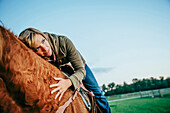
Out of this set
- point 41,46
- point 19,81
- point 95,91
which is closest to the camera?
point 19,81

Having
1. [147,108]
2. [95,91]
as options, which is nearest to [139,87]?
[147,108]

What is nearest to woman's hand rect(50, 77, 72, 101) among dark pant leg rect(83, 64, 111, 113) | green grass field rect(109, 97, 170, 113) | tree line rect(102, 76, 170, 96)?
dark pant leg rect(83, 64, 111, 113)

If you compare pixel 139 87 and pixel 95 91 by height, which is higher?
pixel 95 91

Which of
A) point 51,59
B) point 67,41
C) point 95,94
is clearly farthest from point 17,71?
point 95,94

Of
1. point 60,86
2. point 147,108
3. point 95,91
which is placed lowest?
point 147,108

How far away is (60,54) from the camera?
1.50 meters

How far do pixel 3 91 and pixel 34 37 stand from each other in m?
0.59

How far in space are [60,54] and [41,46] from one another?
391mm

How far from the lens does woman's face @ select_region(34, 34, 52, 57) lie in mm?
1087

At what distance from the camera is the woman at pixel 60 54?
1.03 metres

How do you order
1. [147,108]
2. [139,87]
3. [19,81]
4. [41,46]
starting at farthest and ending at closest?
1. [139,87]
2. [147,108]
3. [41,46]
4. [19,81]

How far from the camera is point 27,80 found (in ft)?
2.44

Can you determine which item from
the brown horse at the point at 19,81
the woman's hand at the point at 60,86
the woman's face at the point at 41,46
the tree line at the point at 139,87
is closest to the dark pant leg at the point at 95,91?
the woman's hand at the point at 60,86

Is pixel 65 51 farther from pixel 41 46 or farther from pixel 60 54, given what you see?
pixel 41 46
